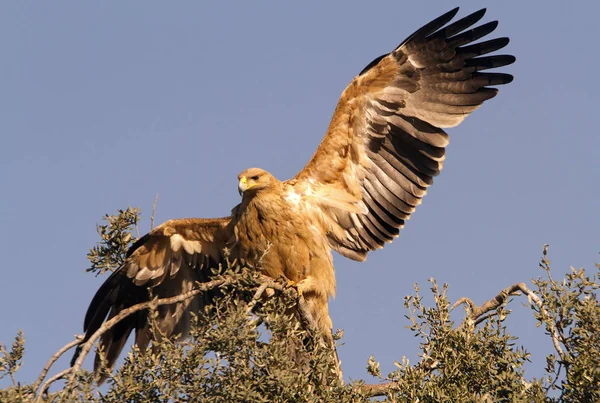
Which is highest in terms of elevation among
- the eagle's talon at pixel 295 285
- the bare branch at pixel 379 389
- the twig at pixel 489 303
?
the eagle's talon at pixel 295 285

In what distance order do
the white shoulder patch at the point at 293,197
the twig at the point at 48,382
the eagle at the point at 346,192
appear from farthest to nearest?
the white shoulder patch at the point at 293,197, the eagle at the point at 346,192, the twig at the point at 48,382

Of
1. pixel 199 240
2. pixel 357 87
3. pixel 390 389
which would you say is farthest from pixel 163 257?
pixel 390 389

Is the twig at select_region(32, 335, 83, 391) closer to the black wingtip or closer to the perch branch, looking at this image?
the perch branch

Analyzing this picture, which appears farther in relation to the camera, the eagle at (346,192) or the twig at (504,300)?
the eagle at (346,192)

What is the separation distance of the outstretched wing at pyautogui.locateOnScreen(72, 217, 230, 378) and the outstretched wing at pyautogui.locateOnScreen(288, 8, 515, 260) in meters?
1.21

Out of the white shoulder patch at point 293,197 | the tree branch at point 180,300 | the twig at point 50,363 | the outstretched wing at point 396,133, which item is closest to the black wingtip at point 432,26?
the outstretched wing at point 396,133

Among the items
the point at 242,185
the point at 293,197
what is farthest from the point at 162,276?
the point at 293,197

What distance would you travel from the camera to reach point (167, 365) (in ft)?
18.2

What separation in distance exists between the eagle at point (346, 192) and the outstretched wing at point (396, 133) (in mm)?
11

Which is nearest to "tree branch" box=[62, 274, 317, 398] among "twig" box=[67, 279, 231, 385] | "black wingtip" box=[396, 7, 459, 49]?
"twig" box=[67, 279, 231, 385]

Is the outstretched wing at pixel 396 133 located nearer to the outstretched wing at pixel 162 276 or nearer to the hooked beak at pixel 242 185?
the hooked beak at pixel 242 185

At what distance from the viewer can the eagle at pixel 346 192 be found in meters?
8.43

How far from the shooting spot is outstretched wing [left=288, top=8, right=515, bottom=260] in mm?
8836

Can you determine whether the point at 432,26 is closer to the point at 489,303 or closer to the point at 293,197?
the point at 293,197
